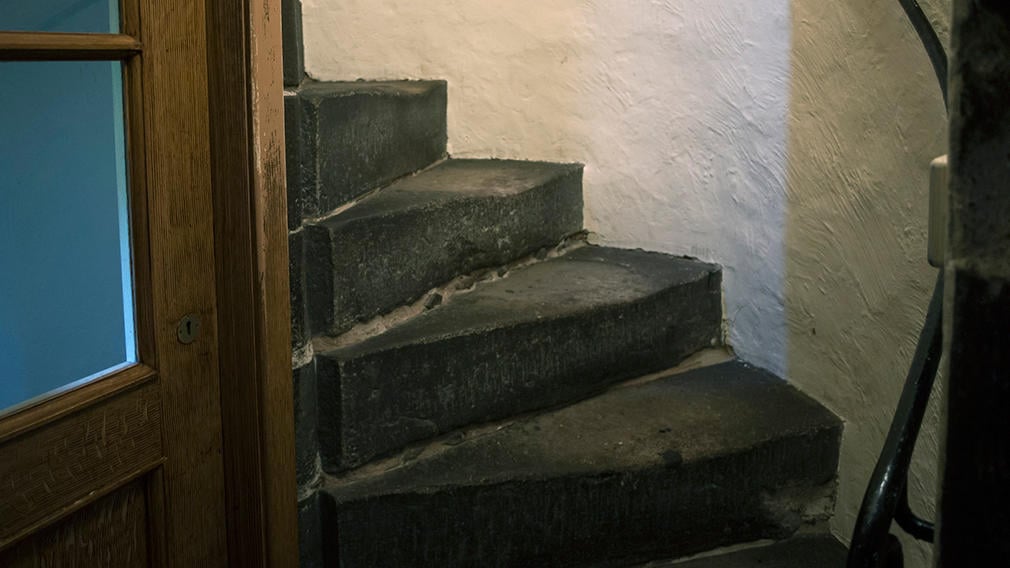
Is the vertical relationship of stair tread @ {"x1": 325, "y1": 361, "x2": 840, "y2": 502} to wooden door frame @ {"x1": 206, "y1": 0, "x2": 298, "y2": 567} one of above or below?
below

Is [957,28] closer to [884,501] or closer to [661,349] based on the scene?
[884,501]

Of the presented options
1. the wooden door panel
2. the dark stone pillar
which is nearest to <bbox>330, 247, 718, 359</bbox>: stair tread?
the wooden door panel

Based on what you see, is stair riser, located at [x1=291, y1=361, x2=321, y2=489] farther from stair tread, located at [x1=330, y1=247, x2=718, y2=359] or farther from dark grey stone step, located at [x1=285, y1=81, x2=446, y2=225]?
dark grey stone step, located at [x1=285, y1=81, x2=446, y2=225]

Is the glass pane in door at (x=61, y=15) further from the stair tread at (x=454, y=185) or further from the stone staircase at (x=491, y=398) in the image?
the stair tread at (x=454, y=185)

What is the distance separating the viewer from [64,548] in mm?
1208

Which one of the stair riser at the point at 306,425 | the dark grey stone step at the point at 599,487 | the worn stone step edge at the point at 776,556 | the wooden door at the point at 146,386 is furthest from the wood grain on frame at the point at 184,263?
the worn stone step edge at the point at 776,556

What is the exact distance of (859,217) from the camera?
1.70m

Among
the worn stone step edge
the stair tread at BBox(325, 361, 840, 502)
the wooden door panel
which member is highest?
the wooden door panel

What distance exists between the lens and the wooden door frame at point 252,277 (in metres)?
1.33

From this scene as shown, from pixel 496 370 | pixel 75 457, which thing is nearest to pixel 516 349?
pixel 496 370

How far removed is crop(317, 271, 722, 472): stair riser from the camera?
5.16ft

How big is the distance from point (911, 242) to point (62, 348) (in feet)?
4.13

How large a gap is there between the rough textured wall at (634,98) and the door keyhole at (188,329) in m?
0.93

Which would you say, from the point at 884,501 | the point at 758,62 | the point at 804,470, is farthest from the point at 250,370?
the point at 758,62
